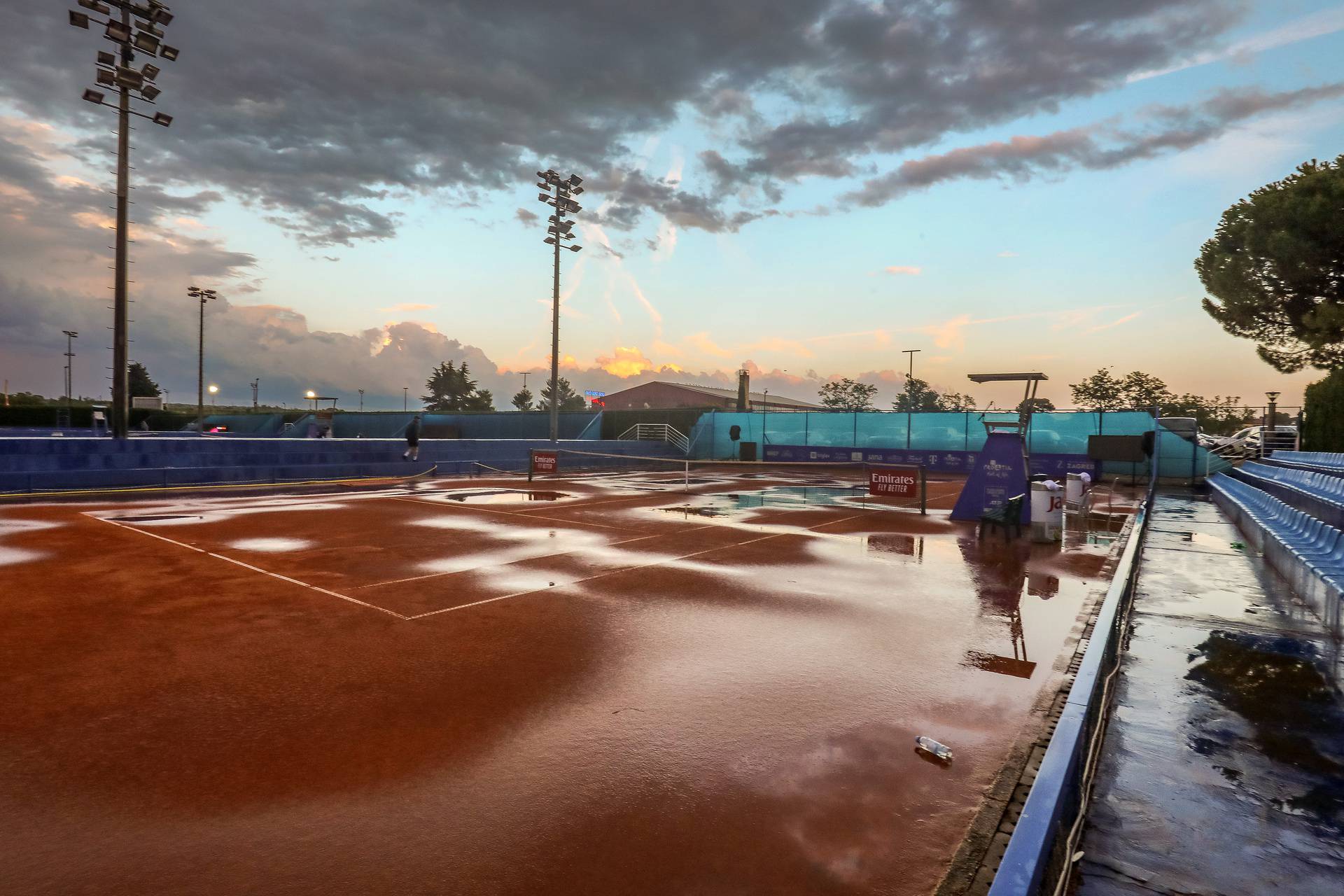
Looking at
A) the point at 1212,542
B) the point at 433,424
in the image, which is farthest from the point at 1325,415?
the point at 433,424

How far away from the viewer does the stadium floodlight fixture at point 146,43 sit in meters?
19.9

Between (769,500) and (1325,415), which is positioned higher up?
(1325,415)

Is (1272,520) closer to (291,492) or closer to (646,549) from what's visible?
(646,549)

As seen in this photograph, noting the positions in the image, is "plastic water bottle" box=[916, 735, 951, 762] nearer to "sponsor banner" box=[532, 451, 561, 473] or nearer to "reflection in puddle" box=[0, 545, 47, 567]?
"reflection in puddle" box=[0, 545, 47, 567]

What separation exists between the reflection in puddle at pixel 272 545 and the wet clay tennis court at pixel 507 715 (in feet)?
1.11

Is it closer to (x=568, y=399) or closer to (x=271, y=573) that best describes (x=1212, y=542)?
(x=271, y=573)

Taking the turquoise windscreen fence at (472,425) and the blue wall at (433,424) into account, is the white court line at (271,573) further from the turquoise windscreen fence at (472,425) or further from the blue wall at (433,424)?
the blue wall at (433,424)

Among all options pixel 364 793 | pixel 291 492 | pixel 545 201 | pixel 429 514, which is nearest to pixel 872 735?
pixel 364 793

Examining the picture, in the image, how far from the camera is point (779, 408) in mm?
96812

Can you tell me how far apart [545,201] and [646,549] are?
25.7 meters

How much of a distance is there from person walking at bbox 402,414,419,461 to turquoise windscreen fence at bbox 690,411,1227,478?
1808 centimetres

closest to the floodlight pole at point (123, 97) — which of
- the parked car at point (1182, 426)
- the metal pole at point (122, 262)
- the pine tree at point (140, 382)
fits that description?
the metal pole at point (122, 262)

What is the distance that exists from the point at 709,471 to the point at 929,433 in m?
11.8

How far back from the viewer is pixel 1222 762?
410cm
